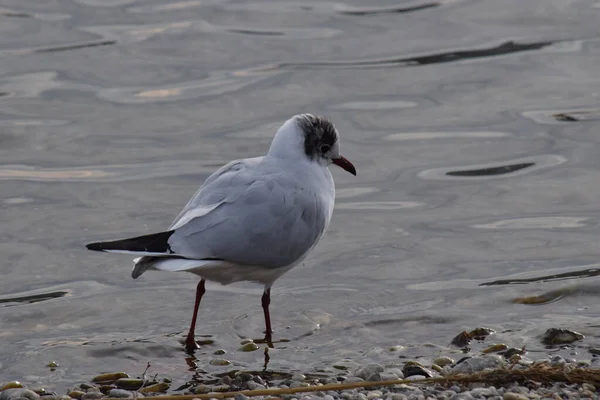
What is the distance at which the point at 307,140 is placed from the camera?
7.27 metres

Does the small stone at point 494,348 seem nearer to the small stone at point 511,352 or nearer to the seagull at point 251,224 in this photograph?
the small stone at point 511,352

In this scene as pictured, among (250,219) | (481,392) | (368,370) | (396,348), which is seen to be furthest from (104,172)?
(481,392)

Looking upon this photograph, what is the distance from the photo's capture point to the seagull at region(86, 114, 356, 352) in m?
6.50

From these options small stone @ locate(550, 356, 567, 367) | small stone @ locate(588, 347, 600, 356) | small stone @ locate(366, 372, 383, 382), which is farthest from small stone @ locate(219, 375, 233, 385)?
small stone @ locate(588, 347, 600, 356)

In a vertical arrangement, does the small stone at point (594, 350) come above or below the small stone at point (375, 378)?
below

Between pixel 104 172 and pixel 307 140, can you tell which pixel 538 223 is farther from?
pixel 104 172

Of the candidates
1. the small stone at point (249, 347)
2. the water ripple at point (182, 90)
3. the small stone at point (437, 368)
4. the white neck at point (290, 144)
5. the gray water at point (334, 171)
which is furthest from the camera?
the water ripple at point (182, 90)

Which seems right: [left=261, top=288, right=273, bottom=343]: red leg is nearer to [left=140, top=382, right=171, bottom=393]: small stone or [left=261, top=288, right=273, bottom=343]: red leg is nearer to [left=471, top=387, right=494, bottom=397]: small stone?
[left=140, top=382, right=171, bottom=393]: small stone

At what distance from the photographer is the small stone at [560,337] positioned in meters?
6.73

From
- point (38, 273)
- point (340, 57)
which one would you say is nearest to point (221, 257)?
point (38, 273)

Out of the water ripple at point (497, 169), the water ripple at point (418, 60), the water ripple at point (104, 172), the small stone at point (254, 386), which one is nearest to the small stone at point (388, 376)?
the small stone at point (254, 386)

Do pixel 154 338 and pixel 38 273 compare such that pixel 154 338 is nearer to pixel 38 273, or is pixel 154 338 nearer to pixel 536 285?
pixel 38 273

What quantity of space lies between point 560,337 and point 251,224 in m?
1.97

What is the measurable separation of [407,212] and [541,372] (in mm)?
4143
